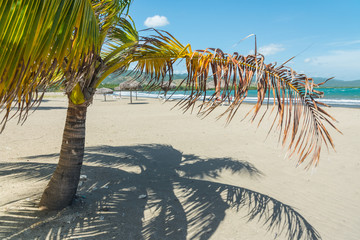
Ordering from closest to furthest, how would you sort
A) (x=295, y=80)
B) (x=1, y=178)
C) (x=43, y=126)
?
(x=295, y=80), (x=1, y=178), (x=43, y=126)

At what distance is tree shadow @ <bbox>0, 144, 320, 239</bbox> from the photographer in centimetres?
262

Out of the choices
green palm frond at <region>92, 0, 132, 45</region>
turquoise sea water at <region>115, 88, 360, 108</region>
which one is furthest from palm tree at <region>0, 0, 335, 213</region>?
turquoise sea water at <region>115, 88, 360, 108</region>

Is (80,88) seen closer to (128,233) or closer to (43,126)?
(128,233)

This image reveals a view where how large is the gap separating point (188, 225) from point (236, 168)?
87.6 inches

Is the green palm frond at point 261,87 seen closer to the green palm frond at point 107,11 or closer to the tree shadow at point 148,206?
the green palm frond at point 107,11

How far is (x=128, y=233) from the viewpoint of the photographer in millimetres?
2596

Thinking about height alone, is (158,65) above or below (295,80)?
above

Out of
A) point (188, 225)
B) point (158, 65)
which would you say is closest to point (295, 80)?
point (158, 65)

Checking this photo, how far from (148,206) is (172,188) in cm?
66

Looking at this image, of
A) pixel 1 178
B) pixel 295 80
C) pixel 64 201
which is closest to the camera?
pixel 295 80

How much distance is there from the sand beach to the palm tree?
0.47m

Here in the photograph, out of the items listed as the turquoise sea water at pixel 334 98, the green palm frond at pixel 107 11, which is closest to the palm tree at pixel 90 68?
the green palm frond at pixel 107 11

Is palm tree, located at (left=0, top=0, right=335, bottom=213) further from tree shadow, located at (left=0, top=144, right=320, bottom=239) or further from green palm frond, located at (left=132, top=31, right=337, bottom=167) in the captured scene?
tree shadow, located at (left=0, top=144, right=320, bottom=239)

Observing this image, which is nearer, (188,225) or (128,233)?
(128,233)
